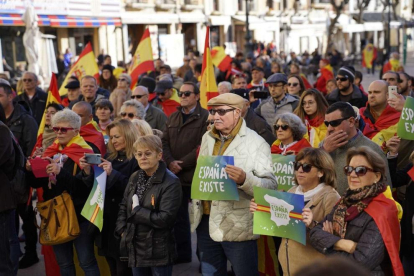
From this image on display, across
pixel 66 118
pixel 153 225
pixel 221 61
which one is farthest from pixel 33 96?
pixel 221 61

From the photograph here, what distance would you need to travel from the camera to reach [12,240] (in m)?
6.05

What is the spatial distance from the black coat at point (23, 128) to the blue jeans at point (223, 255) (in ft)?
9.28

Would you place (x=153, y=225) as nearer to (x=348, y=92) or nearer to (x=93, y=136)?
(x=93, y=136)

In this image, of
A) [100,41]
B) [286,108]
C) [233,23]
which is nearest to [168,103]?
[286,108]

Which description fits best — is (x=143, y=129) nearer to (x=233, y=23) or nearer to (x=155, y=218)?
(x=155, y=218)

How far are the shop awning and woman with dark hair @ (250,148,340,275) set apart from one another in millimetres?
23474

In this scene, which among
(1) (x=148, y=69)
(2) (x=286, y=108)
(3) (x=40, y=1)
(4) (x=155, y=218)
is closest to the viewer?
(4) (x=155, y=218)

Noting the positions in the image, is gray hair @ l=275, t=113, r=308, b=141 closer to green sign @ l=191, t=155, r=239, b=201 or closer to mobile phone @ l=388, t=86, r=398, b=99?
mobile phone @ l=388, t=86, r=398, b=99

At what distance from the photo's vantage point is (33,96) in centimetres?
924

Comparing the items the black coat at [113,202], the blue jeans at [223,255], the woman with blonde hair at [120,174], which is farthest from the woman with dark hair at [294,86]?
the blue jeans at [223,255]

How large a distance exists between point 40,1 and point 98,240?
974 inches

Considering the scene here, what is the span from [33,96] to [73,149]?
3.73m

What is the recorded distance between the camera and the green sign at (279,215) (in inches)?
164

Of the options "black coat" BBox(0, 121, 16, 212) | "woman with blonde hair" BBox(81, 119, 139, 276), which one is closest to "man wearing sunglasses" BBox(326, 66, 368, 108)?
"woman with blonde hair" BBox(81, 119, 139, 276)
